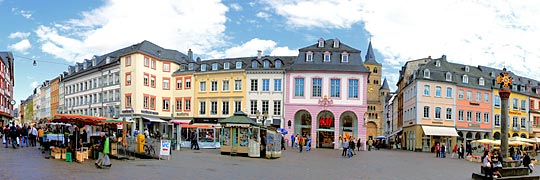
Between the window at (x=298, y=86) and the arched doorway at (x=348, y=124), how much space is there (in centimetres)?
502

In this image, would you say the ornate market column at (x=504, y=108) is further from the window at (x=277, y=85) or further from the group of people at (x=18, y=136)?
the window at (x=277, y=85)

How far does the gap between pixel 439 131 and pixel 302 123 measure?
16050 millimetres

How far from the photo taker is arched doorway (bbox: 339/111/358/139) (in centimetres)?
5859

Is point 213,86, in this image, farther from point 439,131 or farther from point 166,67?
point 439,131

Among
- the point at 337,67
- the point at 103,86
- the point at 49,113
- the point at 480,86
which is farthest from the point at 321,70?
the point at 49,113

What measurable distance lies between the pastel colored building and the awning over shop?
9.37 metres

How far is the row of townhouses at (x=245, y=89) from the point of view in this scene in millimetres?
57594

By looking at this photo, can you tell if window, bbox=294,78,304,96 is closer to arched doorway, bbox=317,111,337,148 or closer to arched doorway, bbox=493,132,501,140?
arched doorway, bbox=317,111,337,148

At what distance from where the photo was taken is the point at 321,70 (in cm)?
5756

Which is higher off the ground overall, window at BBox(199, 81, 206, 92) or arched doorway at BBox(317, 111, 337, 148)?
window at BBox(199, 81, 206, 92)

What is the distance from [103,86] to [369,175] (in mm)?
50534

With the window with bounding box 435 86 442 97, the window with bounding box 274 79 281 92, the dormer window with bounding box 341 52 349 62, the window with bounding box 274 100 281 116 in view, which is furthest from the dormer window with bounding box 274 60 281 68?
the window with bounding box 435 86 442 97

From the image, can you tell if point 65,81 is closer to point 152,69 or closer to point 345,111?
point 152,69

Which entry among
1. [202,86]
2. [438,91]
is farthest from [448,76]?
[202,86]
